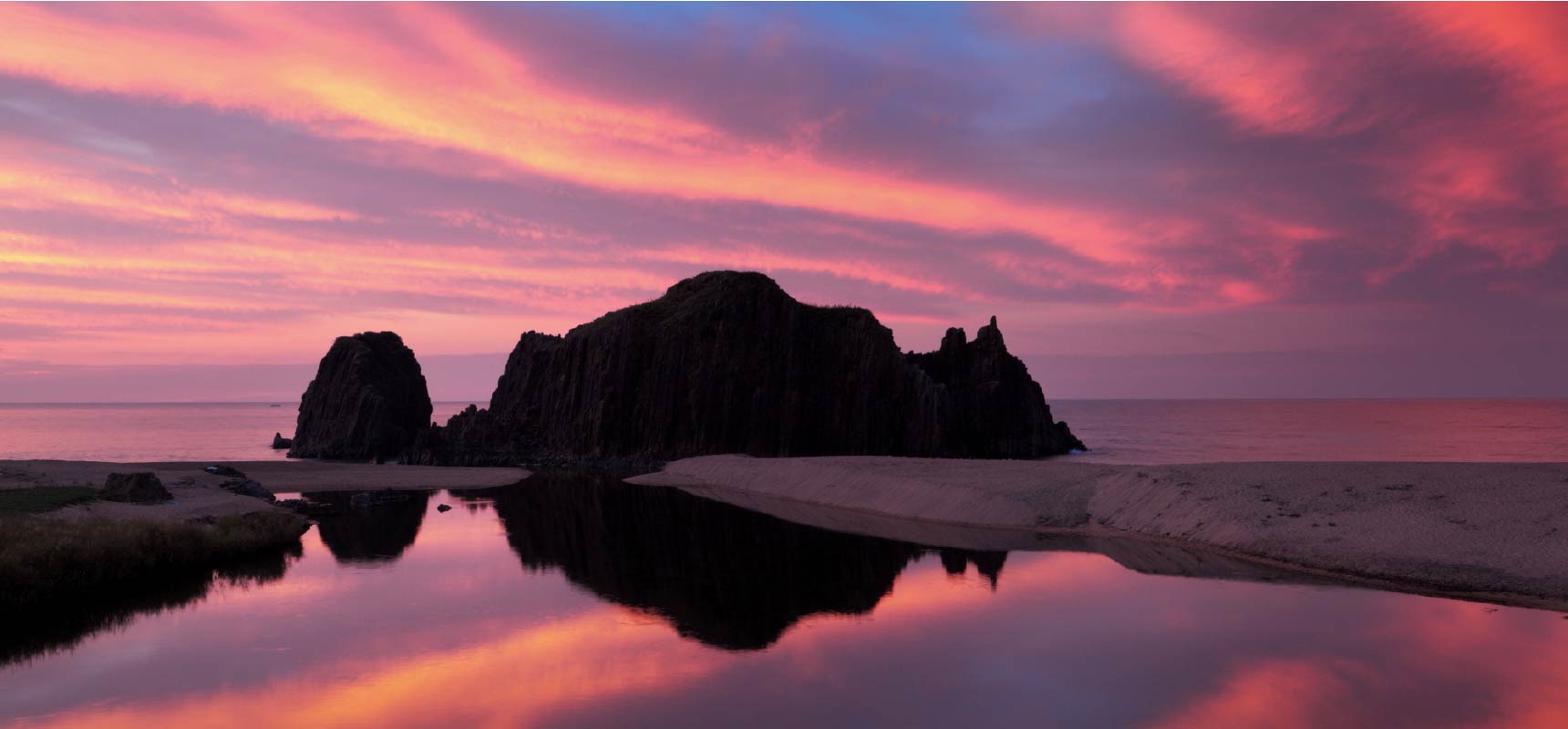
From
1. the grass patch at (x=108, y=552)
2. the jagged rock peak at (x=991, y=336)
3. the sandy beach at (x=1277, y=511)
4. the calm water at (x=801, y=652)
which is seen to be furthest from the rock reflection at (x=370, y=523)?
the jagged rock peak at (x=991, y=336)

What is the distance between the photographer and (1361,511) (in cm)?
2836

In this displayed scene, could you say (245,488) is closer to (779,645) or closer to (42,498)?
(42,498)

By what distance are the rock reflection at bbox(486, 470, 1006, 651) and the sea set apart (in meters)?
0.17

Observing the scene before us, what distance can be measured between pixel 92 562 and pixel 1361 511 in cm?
3775

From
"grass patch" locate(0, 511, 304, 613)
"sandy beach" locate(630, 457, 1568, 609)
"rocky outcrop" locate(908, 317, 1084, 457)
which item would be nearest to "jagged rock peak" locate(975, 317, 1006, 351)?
"rocky outcrop" locate(908, 317, 1084, 457)

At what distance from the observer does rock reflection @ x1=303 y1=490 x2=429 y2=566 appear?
31.2 meters

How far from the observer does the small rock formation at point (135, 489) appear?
3581cm

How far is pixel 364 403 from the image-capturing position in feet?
317

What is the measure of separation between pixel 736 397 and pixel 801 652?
68.8 metres

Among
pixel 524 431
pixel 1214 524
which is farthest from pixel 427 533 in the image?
pixel 524 431

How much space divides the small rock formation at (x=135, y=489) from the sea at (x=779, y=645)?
468 inches

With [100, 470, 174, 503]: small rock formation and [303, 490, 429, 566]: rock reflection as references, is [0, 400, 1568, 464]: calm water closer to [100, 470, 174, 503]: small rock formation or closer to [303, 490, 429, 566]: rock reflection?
[303, 490, 429, 566]: rock reflection

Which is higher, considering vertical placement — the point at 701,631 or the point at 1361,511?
the point at 1361,511

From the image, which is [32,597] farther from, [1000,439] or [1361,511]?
[1000,439]
